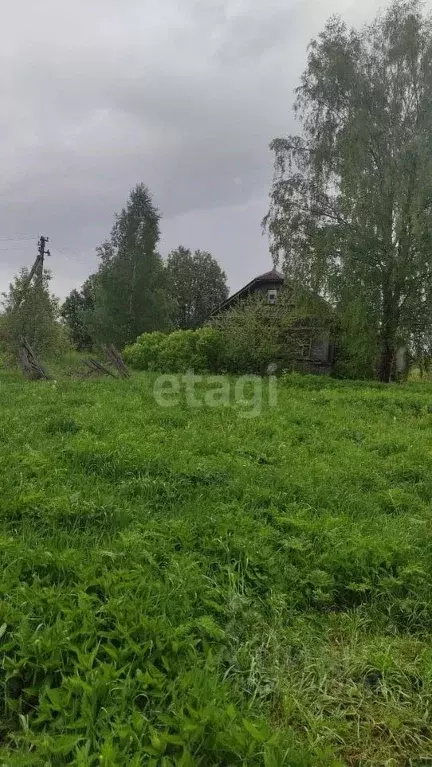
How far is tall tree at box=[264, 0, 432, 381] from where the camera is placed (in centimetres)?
1465

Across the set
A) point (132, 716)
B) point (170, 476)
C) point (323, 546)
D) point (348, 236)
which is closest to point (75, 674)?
point (132, 716)

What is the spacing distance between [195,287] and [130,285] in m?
13.9

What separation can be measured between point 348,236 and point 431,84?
5.50 meters

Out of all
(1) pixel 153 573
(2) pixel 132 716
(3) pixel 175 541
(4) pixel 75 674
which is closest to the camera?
(2) pixel 132 716

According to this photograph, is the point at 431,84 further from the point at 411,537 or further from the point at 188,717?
the point at 188,717

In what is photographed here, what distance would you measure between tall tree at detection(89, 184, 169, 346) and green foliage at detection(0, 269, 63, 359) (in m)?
12.6

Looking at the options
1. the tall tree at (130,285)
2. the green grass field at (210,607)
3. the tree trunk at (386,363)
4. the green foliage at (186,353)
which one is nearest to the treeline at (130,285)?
the tall tree at (130,285)

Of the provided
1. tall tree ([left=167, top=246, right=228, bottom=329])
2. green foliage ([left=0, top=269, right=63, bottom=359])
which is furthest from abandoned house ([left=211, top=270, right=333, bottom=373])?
tall tree ([left=167, top=246, right=228, bottom=329])

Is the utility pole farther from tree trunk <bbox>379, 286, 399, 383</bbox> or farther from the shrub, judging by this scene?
tree trunk <bbox>379, 286, 399, 383</bbox>

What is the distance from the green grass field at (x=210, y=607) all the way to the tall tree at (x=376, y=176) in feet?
35.7

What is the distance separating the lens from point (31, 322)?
18.7 meters

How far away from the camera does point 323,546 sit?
350 centimetres

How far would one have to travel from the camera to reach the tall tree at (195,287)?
148 feet

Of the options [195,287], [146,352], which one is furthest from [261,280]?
[195,287]
